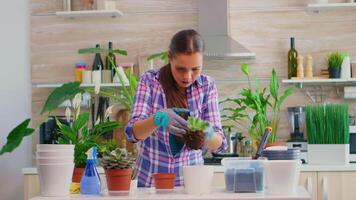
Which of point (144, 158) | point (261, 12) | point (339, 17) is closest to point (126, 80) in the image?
point (261, 12)

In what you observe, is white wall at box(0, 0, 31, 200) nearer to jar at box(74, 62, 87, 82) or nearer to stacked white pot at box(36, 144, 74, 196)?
jar at box(74, 62, 87, 82)

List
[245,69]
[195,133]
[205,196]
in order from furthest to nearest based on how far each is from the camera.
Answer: [245,69] → [195,133] → [205,196]

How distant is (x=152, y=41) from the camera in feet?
15.9

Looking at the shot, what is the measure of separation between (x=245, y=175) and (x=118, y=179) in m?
0.46

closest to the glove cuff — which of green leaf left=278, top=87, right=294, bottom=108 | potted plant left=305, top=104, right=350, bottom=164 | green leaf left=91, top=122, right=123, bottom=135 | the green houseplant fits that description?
potted plant left=305, top=104, right=350, bottom=164

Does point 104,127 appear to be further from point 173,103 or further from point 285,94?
point 173,103

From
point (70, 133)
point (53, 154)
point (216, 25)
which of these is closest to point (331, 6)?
point (216, 25)

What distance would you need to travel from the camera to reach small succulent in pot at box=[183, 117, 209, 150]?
2299 mm

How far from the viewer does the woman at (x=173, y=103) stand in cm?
256

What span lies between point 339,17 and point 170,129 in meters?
2.78

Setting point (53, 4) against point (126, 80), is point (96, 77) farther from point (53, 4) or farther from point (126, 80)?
point (53, 4)

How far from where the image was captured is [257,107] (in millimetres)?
4359

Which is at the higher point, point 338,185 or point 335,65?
point 335,65

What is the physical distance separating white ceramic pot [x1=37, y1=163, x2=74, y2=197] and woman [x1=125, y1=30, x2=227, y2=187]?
1.27 feet
